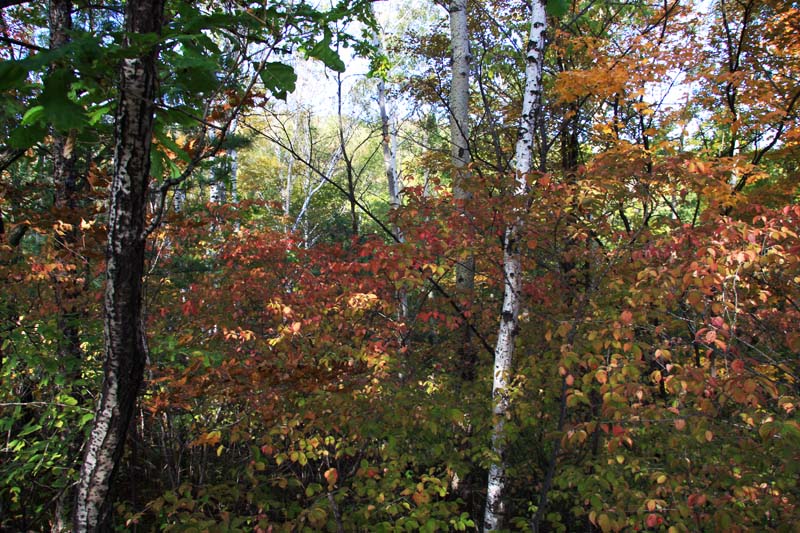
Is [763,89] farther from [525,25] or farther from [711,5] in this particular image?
[525,25]

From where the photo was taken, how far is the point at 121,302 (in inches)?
71.9

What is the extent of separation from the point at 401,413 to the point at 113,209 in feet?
8.84

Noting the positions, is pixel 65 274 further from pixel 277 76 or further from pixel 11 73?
pixel 11 73

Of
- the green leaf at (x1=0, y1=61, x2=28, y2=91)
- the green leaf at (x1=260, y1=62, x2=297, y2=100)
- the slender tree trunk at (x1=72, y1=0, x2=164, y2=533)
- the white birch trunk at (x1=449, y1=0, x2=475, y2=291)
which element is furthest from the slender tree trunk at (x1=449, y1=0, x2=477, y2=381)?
the green leaf at (x1=0, y1=61, x2=28, y2=91)

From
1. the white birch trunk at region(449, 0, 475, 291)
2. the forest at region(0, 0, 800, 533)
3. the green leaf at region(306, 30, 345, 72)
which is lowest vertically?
the forest at region(0, 0, 800, 533)

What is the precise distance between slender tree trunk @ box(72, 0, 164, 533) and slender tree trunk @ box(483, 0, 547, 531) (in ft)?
9.42

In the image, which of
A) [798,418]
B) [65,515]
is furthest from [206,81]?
[65,515]

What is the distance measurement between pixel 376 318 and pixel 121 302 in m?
3.52

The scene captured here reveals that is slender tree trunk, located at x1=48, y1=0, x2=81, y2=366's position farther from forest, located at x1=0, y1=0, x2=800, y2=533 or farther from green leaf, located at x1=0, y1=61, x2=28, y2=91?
green leaf, located at x1=0, y1=61, x2=28, y2=91

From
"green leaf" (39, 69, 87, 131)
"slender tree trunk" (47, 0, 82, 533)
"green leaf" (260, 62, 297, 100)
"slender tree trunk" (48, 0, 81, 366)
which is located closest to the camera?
"green leaf" (39, 69, 87, 131)

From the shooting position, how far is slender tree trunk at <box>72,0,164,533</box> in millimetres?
1722

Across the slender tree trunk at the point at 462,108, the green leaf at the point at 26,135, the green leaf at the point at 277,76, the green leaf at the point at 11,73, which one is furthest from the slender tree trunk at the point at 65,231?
the slender tree trunk at the point at 462,108

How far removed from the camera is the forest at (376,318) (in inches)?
72.2

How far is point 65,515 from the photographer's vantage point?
3.66 meters
